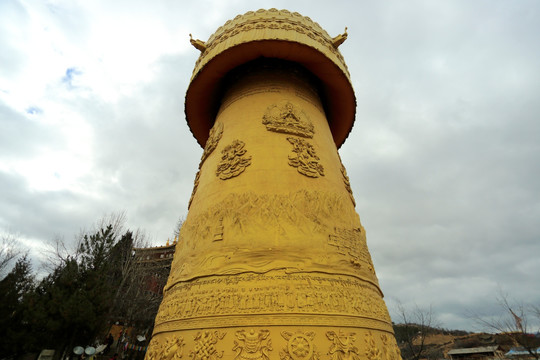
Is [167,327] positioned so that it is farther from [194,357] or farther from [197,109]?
[197,109]

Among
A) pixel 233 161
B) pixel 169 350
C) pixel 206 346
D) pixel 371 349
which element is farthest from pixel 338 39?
pixel 169 350

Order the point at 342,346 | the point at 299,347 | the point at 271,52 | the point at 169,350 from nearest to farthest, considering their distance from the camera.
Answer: the point at 299,347
the point at 342,346
the point at 169,350
the point at 271,52

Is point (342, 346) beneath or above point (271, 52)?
beneath

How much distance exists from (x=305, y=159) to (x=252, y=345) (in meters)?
3.04

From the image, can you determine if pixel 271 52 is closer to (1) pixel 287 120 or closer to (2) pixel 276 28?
(2) pixel 276 28

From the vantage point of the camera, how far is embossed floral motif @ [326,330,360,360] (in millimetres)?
3291

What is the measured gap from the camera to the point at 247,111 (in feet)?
19.5

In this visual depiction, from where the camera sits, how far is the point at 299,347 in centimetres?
322

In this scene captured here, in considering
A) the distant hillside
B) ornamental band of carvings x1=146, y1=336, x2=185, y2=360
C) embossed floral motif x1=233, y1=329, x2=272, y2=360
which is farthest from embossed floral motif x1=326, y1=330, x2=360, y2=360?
the distant hillside

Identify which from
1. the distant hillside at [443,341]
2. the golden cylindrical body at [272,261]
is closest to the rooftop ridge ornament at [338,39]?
the golden cylindrical body at [272,261]

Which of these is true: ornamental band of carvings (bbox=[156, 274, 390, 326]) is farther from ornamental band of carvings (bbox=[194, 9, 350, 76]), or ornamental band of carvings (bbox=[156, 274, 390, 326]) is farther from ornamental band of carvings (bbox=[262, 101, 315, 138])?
ornamental band of carvings (bbox=[194, 9, 350, 76])

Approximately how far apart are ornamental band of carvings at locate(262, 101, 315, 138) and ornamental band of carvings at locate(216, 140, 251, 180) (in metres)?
0.72

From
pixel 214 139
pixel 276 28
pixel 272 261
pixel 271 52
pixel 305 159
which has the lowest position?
pixel 272 261

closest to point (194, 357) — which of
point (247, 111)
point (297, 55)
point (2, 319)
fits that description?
point (247, 111)
